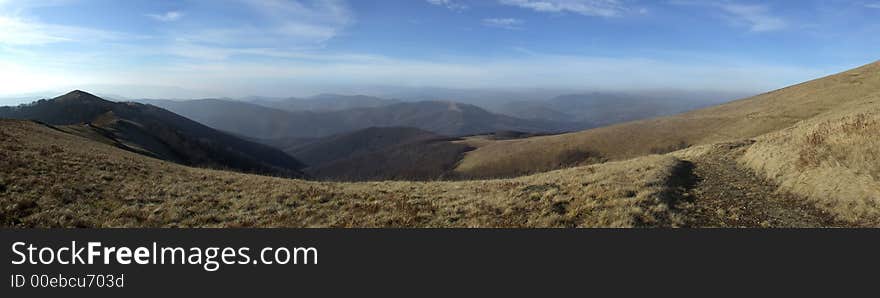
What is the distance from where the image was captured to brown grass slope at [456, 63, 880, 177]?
183 feet

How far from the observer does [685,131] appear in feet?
217

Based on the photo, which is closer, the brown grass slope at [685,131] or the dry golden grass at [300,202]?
Answer: the dry golden grass at [300,202]

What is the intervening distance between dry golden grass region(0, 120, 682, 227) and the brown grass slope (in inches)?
2064

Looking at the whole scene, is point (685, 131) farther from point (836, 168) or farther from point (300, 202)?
point (300, 202)

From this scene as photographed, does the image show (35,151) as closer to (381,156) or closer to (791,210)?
(791,210)

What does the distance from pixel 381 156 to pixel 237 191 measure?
13223cm

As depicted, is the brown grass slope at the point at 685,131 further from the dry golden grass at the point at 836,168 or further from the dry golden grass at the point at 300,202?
the dry golden grass at the point at 300,202

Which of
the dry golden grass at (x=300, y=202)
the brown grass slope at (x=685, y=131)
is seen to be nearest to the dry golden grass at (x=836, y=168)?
the dry golden grass at (x=300, y=202)

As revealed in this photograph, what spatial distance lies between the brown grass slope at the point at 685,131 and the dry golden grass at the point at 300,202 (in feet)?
172

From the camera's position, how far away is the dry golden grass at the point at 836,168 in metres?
10.9

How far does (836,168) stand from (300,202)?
1926 cm

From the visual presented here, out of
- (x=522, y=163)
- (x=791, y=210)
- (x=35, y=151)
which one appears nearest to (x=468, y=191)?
(x=791, y=210)

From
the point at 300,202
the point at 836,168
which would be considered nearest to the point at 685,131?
the point at 836,168

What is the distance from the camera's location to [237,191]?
1575cm
